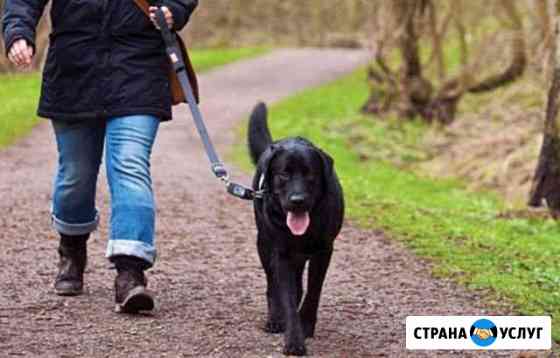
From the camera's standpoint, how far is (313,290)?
5895 mm

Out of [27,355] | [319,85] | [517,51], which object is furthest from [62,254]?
[319,85]

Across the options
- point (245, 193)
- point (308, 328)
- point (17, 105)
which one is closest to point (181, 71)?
point (245, 193)

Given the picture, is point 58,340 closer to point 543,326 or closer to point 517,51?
point 543,326

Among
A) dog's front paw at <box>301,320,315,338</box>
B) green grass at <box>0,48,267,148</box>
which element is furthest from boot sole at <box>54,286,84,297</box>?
green grass at <box>0,48,267,148</box>

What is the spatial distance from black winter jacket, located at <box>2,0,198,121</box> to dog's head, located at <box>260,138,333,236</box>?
0.89 meters

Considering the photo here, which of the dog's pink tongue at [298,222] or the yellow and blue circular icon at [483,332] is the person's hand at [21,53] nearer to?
the dog's pink tongue at [298,222]

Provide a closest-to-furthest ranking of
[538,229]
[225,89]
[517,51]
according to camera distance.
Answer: [538,229] < [517,51] < [225,89]

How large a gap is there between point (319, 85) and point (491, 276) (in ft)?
71.6

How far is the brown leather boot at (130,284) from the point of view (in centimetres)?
617

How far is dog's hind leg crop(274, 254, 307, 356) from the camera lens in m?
5.56

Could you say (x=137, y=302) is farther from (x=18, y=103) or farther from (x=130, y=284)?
(x=18, y=103)

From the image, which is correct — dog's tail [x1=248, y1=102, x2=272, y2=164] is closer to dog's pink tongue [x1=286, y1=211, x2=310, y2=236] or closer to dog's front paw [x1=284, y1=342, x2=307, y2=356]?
dog's pink tongue [x1=286, y1=211, x2=310, y2=236]

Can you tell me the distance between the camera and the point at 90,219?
6.73 m

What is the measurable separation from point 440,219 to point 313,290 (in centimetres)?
529
